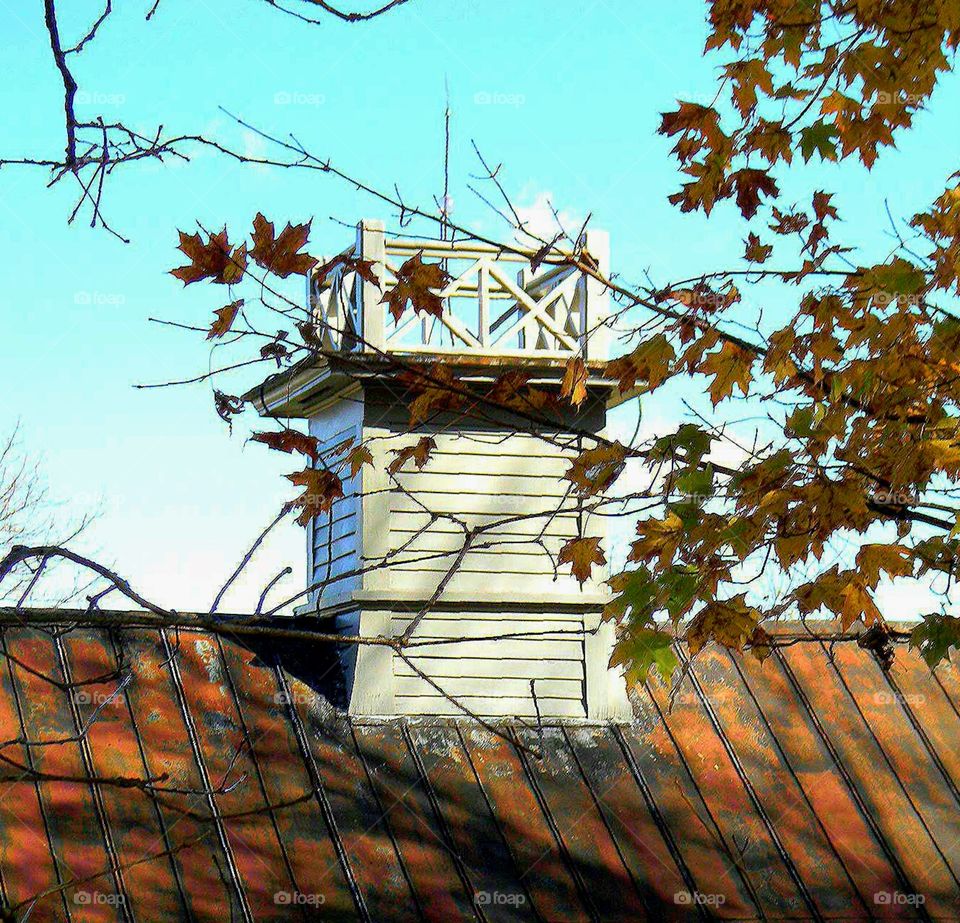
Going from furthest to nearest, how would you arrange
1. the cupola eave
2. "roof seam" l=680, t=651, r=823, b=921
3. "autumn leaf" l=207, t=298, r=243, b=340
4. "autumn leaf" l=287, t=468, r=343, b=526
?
1. the cupola eave
2. "roof seam" l=680, t=651, r=823, b=921
3. "autumn leaf" l=287, t=468, r=343, b=526
4. "autumn leaf" l=207, t=298, r=243, b=340

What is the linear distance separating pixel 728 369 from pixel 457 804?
4619 millimetres

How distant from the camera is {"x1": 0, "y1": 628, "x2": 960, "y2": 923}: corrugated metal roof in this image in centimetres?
855

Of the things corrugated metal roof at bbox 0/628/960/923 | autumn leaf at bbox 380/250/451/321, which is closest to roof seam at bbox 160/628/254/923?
corrugated metal roof at bbox 0/628/960/923

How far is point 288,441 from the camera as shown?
644 centimetres

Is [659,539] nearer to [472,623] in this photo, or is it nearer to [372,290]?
[472,623]

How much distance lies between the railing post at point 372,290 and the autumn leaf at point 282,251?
4.47 metres

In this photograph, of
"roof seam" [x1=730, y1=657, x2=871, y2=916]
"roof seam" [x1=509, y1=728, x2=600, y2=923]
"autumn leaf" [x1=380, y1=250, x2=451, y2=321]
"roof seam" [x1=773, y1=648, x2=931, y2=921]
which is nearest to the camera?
"autumn leaf" [x1=380, y1=250, x2=451, y2=321]

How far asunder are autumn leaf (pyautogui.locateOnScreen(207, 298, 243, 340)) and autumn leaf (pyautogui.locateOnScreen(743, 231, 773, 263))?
7.51ft

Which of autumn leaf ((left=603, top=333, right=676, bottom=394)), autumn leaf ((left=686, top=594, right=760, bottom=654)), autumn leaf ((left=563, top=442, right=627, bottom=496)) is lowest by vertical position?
autumn leaf ((left=686, top=594, right=760, bottom=654))

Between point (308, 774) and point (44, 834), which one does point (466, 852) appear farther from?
point (44, 834)

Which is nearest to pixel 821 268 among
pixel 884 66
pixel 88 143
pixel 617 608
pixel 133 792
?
pixel 884 66

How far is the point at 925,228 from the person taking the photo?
6.53 metres

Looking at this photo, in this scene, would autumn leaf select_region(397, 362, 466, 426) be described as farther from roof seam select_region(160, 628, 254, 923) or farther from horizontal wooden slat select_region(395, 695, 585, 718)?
horizontal wooden slat select_region(395, 695, 585, 718)

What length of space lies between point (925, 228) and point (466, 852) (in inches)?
190
